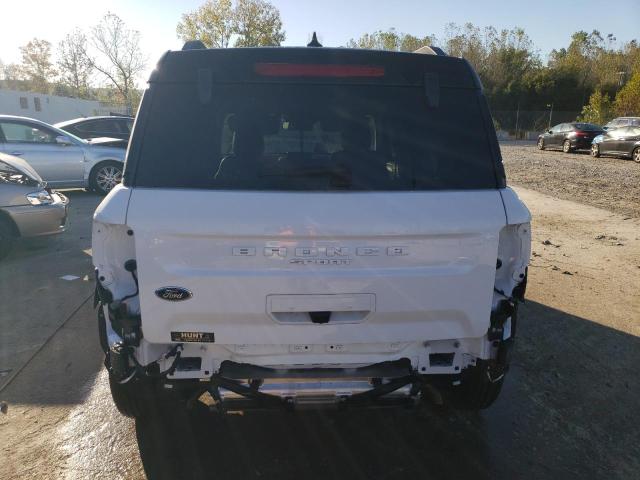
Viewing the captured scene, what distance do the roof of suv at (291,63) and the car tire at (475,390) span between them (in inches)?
62.4

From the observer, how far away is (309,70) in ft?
8.32

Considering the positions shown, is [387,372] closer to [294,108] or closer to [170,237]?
[170,237]

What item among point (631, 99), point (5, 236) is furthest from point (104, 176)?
point (631, 99)

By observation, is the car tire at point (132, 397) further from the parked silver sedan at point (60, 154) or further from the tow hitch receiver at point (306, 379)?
the parked silver sedan at point (60, 154)

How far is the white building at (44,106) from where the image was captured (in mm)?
35906

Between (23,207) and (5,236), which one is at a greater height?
(23,207)

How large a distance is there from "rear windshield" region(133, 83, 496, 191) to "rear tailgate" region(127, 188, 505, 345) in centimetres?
12

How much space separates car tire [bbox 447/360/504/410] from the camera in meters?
2.75

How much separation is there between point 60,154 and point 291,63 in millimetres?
9974

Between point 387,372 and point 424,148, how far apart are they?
1166 millimetres

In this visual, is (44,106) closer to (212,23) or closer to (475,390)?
(212,23)

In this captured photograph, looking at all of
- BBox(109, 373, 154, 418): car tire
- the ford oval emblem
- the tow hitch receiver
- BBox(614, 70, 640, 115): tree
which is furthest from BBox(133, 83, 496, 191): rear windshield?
BBox(614, 70, 640, 115): tree

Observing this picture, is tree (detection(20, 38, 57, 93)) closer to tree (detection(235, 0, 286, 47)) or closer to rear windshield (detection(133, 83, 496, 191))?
tree (detection(235, 0, 286, 47))

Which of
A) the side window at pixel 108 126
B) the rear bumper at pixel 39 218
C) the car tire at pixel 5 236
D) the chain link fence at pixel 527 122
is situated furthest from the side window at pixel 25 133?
the chain link fence at pixel 527 122
